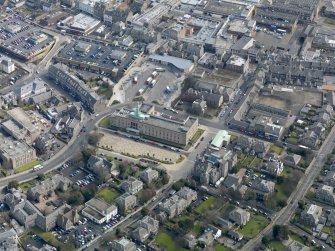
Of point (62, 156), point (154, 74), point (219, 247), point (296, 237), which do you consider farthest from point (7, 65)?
point (296, 237)

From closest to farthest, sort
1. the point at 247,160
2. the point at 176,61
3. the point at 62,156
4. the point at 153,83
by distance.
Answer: the point at 62,156 < the point at 247,160 < the point at 153,83 < the point at 176,61

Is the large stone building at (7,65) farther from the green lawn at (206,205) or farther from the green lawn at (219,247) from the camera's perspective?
the green lawn at (219,247)

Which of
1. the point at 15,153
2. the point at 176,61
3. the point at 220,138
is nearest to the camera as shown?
the point at 15,153

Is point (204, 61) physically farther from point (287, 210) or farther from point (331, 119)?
point (287, 210)

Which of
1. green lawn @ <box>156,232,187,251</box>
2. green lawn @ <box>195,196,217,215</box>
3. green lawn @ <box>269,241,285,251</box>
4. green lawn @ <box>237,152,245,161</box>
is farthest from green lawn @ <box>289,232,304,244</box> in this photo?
green lawn @ <box>237,152,245,161</box>

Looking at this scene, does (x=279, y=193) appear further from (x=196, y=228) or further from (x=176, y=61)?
(x=176, y=61)

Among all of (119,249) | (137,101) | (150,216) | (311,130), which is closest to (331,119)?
(311,130)
